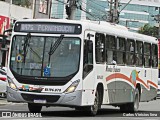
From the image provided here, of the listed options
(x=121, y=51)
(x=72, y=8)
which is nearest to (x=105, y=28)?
(x=121, y=51)

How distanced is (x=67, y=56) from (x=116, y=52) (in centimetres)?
322

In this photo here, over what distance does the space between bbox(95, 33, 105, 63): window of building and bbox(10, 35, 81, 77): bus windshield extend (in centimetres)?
119

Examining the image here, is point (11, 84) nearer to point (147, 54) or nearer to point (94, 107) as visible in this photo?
point (94, 107)

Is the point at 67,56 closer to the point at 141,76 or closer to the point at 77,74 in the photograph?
the point at 77,74

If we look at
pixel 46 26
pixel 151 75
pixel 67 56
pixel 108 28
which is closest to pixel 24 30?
pixel 46 26

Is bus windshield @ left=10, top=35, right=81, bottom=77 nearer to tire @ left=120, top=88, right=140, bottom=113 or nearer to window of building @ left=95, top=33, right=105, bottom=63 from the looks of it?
window of building @ left=95, top=33, right=105, bottom=63

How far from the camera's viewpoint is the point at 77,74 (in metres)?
15.8

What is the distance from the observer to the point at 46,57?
52.5 ft

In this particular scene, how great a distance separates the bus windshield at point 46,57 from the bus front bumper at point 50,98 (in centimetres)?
62

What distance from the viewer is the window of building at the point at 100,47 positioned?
56.1 ft

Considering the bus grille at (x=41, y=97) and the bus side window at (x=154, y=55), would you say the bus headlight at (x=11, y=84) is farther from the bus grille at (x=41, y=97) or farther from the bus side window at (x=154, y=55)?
the bus side window at (x=154, y=55)

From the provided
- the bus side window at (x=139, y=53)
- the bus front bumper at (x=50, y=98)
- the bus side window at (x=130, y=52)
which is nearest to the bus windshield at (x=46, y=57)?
the bus front bumper at (x=50, y=98)

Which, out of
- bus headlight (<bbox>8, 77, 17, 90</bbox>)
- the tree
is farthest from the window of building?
the tree

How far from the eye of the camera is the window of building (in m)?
17.1
